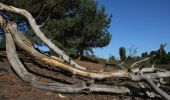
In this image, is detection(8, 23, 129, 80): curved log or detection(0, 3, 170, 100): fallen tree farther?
detection(8, 23, 129, 80): curved log

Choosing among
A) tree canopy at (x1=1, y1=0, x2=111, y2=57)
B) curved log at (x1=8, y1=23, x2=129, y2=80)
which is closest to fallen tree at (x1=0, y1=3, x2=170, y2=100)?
curved log at (x1=8, y1=23, x2=129, y2=80)

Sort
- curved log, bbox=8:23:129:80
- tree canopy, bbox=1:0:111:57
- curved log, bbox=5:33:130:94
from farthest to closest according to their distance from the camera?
tree canopy, bbox=1:0:111:57 → curved log, bbox=8:23:129:80 → curved log, bbox=5:33:130:94

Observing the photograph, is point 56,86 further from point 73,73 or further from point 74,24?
point 74,24

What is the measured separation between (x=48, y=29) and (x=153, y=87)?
74.5ft

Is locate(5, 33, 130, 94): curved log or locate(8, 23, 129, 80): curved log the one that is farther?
locate(8, 23, 129, 80): curved log

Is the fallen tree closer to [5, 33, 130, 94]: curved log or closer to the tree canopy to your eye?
[5, 33, 130, 94]: curved log

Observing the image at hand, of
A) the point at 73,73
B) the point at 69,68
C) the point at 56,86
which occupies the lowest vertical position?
the point at 56,86

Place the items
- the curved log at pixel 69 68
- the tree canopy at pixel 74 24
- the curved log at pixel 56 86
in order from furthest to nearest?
the tree canopy at pixel 74 24 → the curved log at pixel 69 68 → the curved log at pixel 56 86

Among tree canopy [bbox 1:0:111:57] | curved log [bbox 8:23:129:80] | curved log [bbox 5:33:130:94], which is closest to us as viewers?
curved log [bbox 5:33:130:94]

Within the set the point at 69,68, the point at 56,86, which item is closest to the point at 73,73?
the point at 69,68

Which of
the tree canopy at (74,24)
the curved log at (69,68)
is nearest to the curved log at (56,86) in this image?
the curved log at (69,68)

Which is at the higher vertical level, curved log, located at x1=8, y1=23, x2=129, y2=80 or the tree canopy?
the tree canopy

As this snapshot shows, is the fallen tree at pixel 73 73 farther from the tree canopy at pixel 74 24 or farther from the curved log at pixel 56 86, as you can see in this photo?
the tree canopy at pixel 74 24

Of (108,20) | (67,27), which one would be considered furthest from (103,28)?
(67,27)
